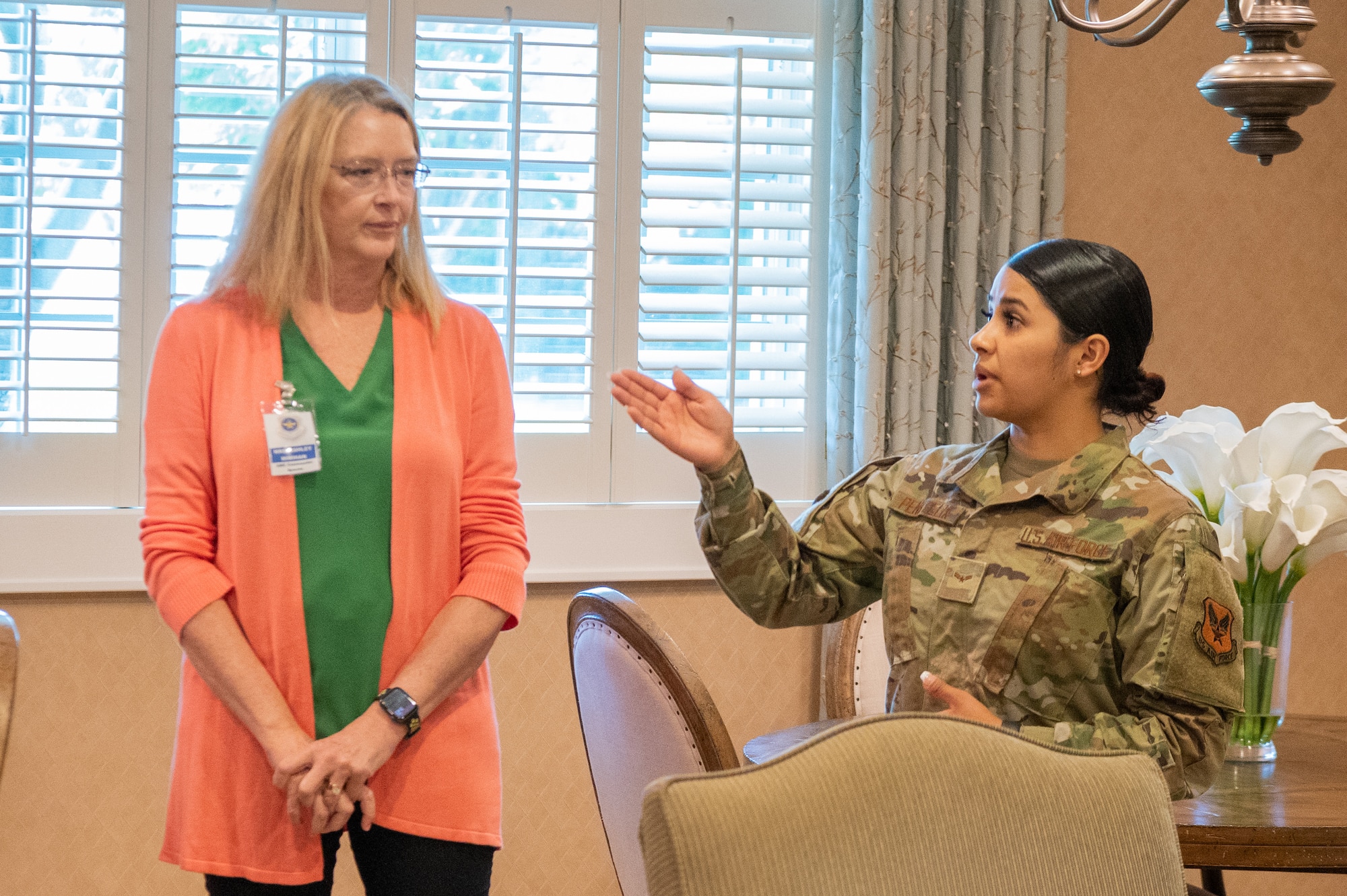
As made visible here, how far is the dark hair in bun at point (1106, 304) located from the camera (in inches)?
65.4

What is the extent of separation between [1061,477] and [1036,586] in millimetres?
153

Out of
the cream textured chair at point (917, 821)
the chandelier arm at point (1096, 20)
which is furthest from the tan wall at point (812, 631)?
the cream textured chair at point (917, 821)

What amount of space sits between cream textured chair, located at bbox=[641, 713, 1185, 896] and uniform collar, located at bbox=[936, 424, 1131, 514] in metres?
0.56

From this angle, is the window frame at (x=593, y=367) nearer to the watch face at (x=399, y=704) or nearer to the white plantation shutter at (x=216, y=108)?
the white plantation shutter at (x=216, y=108)

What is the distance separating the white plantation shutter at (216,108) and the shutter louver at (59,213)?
123mm

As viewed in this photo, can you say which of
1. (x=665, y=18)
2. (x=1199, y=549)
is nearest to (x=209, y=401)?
(x=1199, y=549)

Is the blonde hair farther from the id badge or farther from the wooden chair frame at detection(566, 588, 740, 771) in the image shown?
the wooden chair frame at detection(566, 588, 740, 771)

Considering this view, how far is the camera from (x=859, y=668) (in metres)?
2.63

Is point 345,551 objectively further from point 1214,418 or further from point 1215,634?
point 1214,418

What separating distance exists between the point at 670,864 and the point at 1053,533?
87 cm

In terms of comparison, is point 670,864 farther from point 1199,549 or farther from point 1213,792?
point 1213,792

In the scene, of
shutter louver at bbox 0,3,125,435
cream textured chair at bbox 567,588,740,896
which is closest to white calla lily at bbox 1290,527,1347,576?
cream textured chair at bbox 567,588,740,896

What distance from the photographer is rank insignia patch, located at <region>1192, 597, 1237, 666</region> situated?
1509 millimetres

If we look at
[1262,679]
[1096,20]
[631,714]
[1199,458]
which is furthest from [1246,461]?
[631,714]
